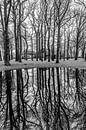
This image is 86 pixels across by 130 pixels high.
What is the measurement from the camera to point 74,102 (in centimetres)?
482

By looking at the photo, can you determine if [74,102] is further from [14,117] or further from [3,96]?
[3,96]

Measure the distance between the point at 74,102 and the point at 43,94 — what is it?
1.58 meters

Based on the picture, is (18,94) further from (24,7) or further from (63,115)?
(24,7)

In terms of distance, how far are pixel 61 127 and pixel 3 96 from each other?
11.0ft

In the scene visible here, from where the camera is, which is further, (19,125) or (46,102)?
(46,102)

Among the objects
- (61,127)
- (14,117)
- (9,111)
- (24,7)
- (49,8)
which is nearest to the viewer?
(61,127)

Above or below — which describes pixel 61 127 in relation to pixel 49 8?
below

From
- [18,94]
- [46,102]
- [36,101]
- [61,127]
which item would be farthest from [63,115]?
[18,94]

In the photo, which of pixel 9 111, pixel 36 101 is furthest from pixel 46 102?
pixel 9 111

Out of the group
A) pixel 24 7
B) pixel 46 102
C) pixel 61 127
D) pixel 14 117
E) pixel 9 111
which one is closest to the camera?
pixel 61 127

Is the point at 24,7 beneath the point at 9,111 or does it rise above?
above

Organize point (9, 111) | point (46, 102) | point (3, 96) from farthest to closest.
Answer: point (3, 96) < point (46, 102) < point (9, 111)

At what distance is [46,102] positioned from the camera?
4812 mm

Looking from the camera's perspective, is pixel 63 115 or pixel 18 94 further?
pixel 18 94
